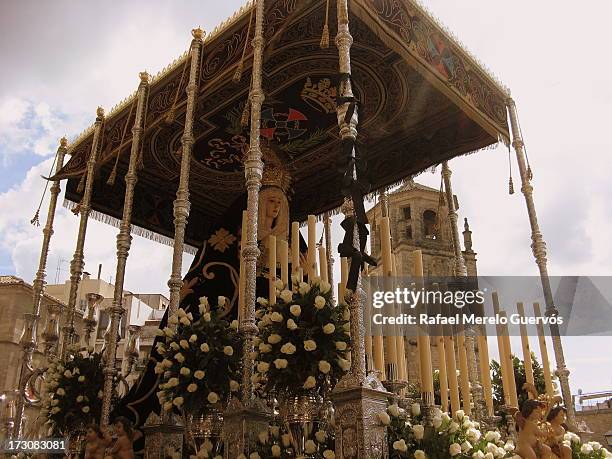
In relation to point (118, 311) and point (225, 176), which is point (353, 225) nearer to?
point (118, 311)

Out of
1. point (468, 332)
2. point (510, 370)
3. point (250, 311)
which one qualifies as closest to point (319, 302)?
point (250, 311)

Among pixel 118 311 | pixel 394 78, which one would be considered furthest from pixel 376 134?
pixel 118 311

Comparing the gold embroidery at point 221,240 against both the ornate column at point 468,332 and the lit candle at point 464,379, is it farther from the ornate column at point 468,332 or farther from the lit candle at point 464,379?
the lit candle at point 464,379

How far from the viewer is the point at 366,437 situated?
4.79m

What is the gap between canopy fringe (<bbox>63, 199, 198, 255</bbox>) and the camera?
12.8 m

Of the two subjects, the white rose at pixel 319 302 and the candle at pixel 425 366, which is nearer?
the candle at pixel 425 366

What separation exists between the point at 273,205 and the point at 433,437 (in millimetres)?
6068

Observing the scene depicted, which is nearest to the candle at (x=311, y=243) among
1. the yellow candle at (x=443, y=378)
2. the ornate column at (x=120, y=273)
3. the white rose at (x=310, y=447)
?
the yellow candle at (x=443, y=378)

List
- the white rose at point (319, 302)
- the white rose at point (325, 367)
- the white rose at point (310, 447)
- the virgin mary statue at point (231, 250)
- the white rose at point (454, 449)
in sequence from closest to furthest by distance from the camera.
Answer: the white rose at point (454, 449), the white rose at point (310, 447), the white rose at point (325, 367), the white rose at point (319, 302), the virgin mary statue at point (231, 250)

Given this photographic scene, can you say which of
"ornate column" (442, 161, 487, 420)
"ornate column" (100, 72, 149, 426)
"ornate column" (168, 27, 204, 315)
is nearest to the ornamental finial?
"ornate column" (168, 27, 204, 315)

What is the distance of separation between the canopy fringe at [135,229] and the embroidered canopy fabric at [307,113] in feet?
0.35

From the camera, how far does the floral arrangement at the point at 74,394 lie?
29.4 feet

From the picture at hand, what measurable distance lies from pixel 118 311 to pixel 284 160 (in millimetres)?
4278

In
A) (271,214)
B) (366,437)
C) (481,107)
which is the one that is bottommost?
(366,437)
